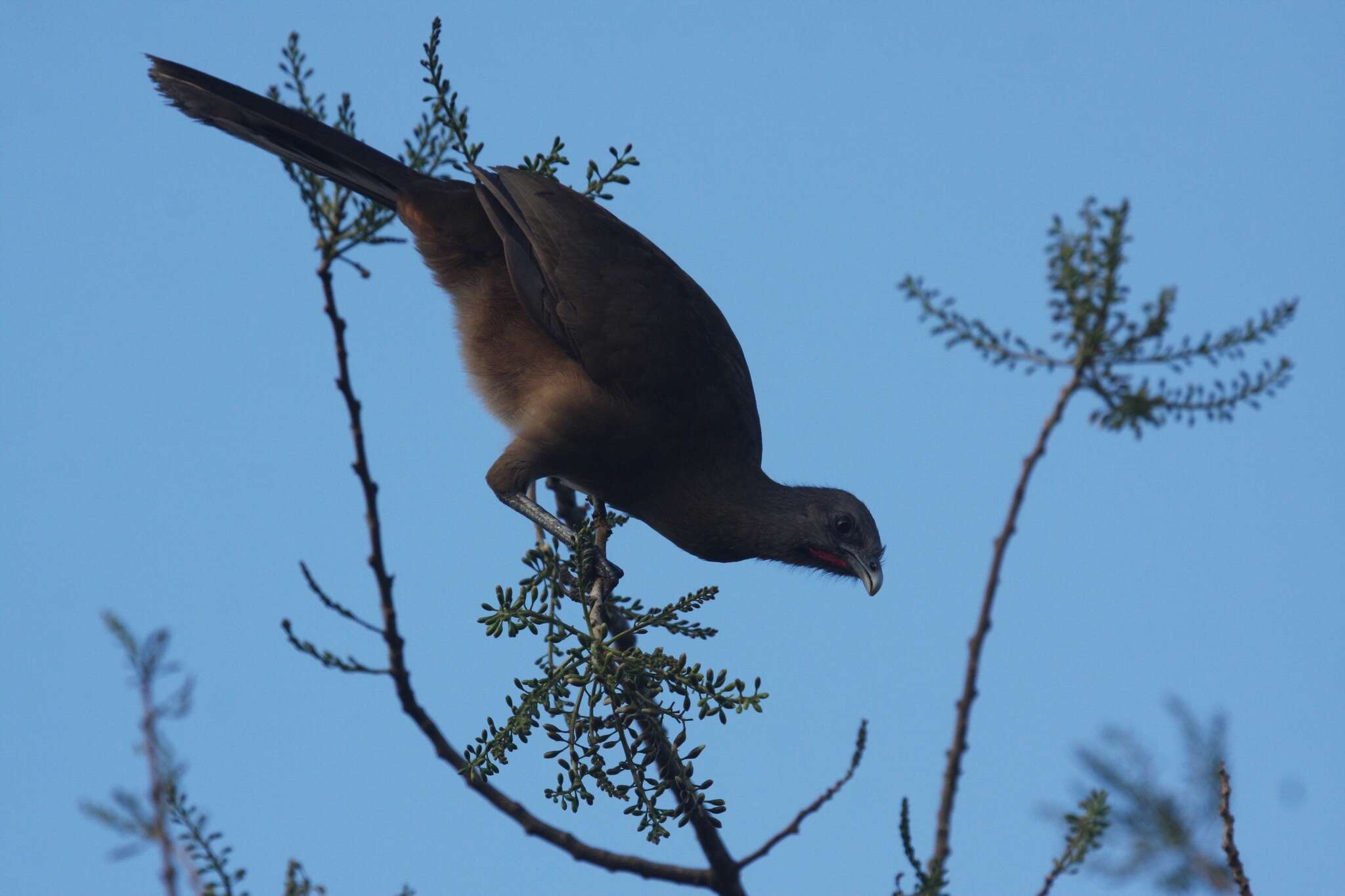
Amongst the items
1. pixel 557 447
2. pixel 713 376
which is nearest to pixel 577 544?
pixel 557 447

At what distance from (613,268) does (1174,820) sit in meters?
3.21

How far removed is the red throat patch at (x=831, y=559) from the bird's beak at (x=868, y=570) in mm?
35

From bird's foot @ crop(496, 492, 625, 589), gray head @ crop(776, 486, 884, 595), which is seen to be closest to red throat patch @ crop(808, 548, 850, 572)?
gray head @ crop(776, 486, 884, 595)

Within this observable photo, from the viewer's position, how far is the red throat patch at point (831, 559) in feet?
17.8

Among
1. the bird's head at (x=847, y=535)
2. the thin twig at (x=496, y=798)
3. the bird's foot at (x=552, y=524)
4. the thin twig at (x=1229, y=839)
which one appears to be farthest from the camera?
the bird's head at (x=847, y=535)

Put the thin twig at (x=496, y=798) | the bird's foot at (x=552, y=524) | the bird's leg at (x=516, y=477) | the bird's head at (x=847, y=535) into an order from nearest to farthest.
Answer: the thin twig at (x=496, y=798) < the bird's foot at (x=552, y=524) < the bird's leg at (x=516, y=477) < the bird's head at (x=847, y=535)

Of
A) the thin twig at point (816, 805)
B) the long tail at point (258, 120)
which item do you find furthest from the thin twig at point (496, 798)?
the long tail at point (258, 120)

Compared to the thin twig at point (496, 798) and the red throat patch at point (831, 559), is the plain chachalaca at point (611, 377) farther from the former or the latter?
the thin twig at point (496, 798)

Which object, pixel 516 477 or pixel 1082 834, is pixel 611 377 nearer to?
pixel 516 477

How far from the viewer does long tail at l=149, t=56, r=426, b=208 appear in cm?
546

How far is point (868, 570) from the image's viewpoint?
5.35 metres

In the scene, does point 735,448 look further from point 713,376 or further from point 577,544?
point 577,544

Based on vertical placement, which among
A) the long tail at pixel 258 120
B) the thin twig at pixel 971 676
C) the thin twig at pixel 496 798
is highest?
the long tail at pixel 258 120

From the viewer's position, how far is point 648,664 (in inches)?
141
